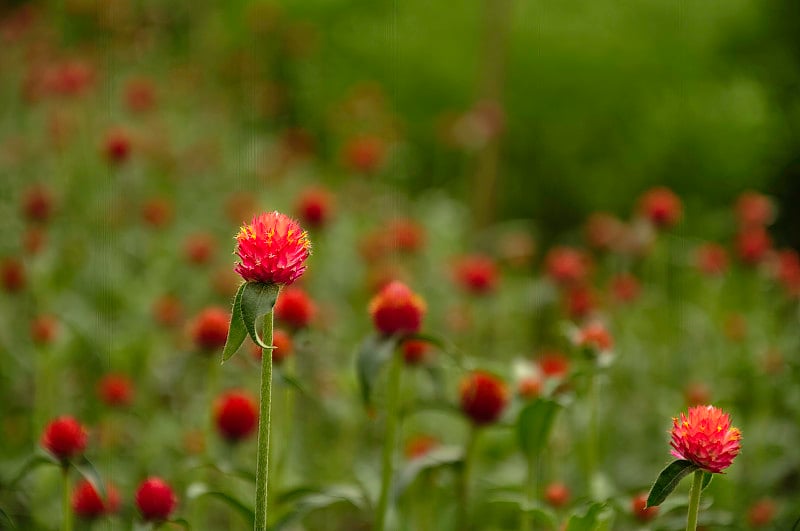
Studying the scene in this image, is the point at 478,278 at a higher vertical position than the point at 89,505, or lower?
higher

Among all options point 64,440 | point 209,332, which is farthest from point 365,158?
point 64,440

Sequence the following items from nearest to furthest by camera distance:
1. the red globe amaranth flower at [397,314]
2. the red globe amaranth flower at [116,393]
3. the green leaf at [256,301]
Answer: the green leaf at [256,301]
the red globe amaranth flower at [397,314]
the red globe amaranth flower at [116,393]

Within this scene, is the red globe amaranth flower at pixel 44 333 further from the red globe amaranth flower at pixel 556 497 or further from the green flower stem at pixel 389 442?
the red globe amaranth flower at pixel 556 497

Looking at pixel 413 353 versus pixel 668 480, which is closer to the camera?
pixel 668 480

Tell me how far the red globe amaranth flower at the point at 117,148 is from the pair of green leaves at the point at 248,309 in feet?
7.00

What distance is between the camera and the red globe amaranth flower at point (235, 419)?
1.94 meters

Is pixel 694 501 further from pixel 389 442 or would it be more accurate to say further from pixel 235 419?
pixel 235 419

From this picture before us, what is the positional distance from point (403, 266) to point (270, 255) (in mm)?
2758

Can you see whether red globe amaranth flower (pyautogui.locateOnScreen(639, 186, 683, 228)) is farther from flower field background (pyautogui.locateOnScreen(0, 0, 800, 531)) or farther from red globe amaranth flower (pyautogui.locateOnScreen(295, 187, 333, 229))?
red globe amaranth flower (pyautogui.locateOnScreen(295, 187, 333, 229))

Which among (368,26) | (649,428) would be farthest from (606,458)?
(368,26)

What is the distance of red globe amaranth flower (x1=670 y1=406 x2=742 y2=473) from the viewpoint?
47.7 inches

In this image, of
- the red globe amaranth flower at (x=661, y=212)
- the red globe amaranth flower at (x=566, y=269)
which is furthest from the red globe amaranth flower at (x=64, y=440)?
the red globe amaranth flower at (x=661, y=212)

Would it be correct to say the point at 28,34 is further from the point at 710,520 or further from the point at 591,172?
the point at 710,520

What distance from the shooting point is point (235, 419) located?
6.36 ft
